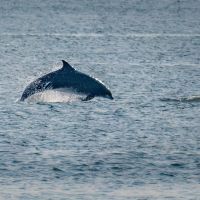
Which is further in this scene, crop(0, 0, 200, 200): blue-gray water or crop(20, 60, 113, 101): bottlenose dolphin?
crop(20, 60, 113, 101): bottlenose dolphin

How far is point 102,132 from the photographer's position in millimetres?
23531

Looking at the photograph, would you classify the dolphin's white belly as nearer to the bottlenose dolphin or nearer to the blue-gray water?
the bottlenose dolphin

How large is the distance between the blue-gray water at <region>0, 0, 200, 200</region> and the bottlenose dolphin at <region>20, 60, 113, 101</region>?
1.01 ft

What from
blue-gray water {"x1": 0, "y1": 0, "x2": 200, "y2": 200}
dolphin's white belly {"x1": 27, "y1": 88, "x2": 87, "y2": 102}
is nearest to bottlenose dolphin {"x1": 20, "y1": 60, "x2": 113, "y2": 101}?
dolphin's white belly {"x1": 27, "y1": 88, "x2": 87, "y2": 102}

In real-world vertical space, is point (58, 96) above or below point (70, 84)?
below

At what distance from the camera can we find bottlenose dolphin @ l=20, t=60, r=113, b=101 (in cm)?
2791

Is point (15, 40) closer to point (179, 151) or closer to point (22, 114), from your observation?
point (22, 114)

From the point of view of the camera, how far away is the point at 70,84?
28.2m

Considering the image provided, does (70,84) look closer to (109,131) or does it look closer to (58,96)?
(58,96)

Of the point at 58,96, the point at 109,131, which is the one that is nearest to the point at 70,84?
the point at 58,96

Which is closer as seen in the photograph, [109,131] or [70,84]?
[109,131]

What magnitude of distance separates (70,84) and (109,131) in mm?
4739

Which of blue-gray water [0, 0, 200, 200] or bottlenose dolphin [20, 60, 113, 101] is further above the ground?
bottlenose dolphin [20, 60, 113, 101]

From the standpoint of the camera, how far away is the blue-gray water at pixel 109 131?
18609 mm
